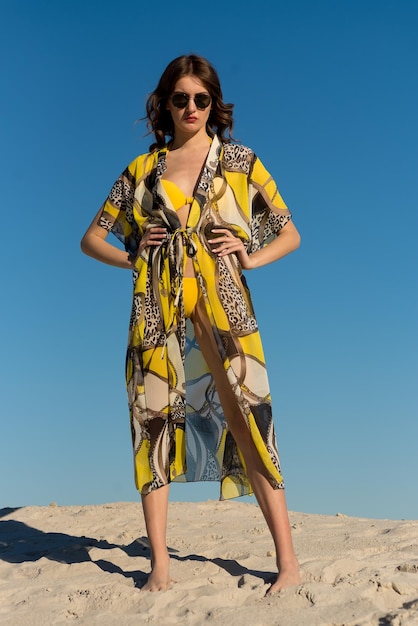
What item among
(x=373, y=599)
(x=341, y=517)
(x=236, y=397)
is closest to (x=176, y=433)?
(x=236, y=397)

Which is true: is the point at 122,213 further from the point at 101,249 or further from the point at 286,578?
the point at 286,578

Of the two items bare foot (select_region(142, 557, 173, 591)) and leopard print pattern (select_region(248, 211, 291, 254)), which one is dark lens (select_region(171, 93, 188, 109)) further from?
bare foot (select_region(142, 557, 173, 591))

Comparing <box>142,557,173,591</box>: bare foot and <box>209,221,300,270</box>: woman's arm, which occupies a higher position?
<box>209,221,300,270</box>: woman's arm

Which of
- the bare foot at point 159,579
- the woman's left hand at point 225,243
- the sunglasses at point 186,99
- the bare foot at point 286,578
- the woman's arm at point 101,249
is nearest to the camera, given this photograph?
the bare foot at point 286,578

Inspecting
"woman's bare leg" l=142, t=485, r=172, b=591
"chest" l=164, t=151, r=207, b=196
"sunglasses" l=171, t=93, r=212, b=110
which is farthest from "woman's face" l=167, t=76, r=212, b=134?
"woman's bare leg" l=142, t=485, r=172, b=591

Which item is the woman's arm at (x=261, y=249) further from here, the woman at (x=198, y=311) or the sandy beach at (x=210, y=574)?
the sandy beach at (x=210, y=574)

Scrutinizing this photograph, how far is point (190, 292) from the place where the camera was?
14.0 ft

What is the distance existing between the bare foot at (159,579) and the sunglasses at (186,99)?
2.46 metres

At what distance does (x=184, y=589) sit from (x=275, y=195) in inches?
86.6

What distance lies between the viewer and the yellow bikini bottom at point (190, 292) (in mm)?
4262

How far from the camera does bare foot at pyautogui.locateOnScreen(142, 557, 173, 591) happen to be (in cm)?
411

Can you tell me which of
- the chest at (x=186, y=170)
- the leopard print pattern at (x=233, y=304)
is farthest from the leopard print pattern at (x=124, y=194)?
the leopard print pattern at (x=233, y=304)

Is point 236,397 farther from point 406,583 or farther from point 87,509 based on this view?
point 87,509

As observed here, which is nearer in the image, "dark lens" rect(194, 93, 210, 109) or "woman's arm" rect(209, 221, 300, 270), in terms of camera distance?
"woman's arm" rect(209, 221, 300, 270)
